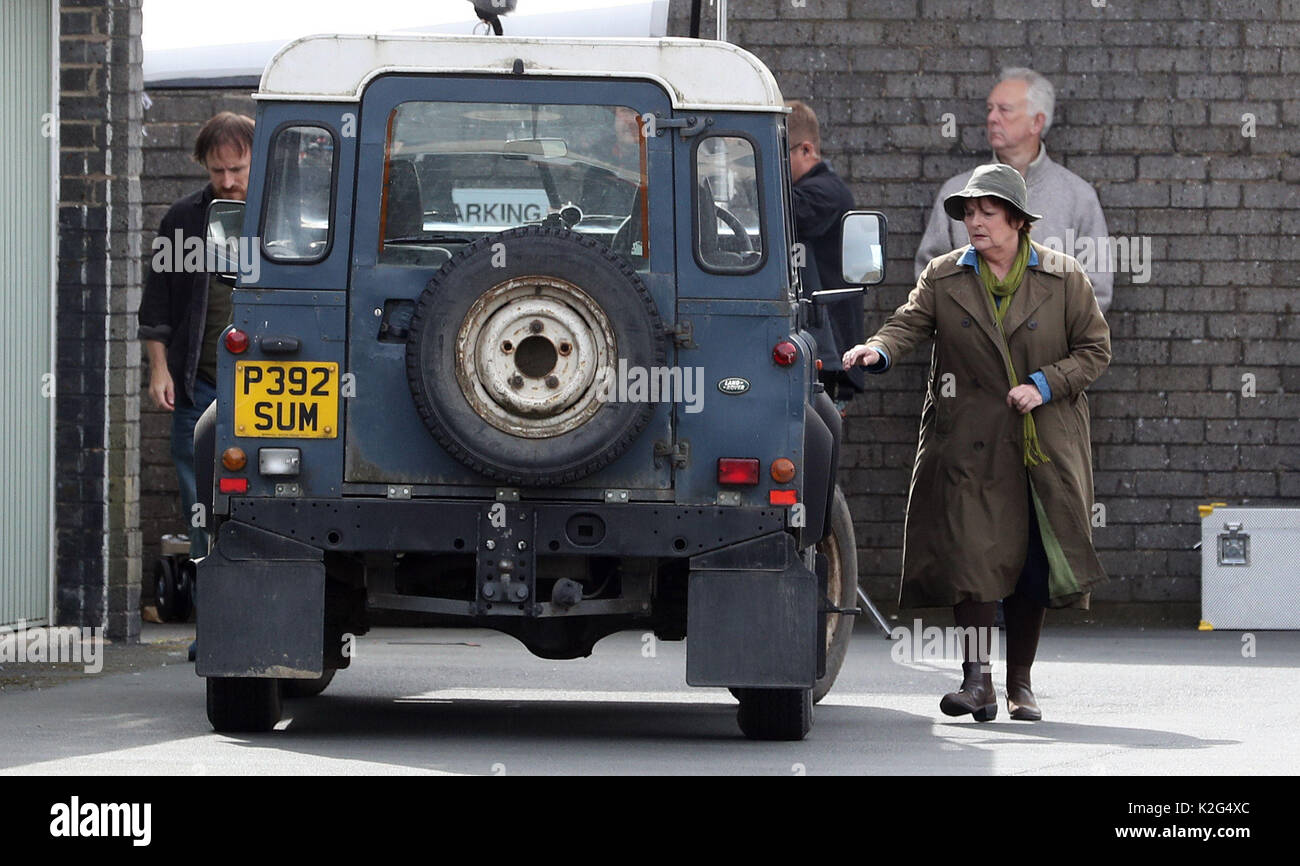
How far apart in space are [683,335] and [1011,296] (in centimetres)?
187

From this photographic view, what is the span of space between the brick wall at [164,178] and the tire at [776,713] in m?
6.10

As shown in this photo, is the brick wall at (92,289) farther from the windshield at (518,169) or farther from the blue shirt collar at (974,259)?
the blue shirt collar at (974,259)

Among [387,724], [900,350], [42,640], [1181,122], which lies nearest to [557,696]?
[387,724]

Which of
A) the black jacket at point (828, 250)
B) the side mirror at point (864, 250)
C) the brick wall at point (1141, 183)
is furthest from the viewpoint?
the brick wall at point (1141, 183)

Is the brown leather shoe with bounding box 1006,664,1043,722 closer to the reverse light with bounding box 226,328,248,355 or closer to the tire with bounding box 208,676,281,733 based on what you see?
the tire with bounding box 208,676,281,733

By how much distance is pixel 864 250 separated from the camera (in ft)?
27.0

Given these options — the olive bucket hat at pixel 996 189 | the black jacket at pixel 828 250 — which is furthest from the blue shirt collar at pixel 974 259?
the black jacket at pixel 828 250

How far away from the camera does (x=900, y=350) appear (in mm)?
8914

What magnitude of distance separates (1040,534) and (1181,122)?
5181 mm

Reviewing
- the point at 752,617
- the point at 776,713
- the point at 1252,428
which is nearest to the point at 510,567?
the point at 752,617

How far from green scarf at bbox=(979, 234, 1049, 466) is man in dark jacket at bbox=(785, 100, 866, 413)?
204 centimetres

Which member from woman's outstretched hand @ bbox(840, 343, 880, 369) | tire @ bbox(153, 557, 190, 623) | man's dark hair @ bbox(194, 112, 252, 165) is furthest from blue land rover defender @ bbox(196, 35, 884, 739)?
tire @ bbox(153, 557, 190, 623)

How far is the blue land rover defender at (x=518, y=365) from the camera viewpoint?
24.0 feet

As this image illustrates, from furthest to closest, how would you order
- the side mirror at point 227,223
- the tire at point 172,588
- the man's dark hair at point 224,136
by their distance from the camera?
the tire at point 172,588
the man's dark hair at point 224,136
the side mirror at point 227,223
